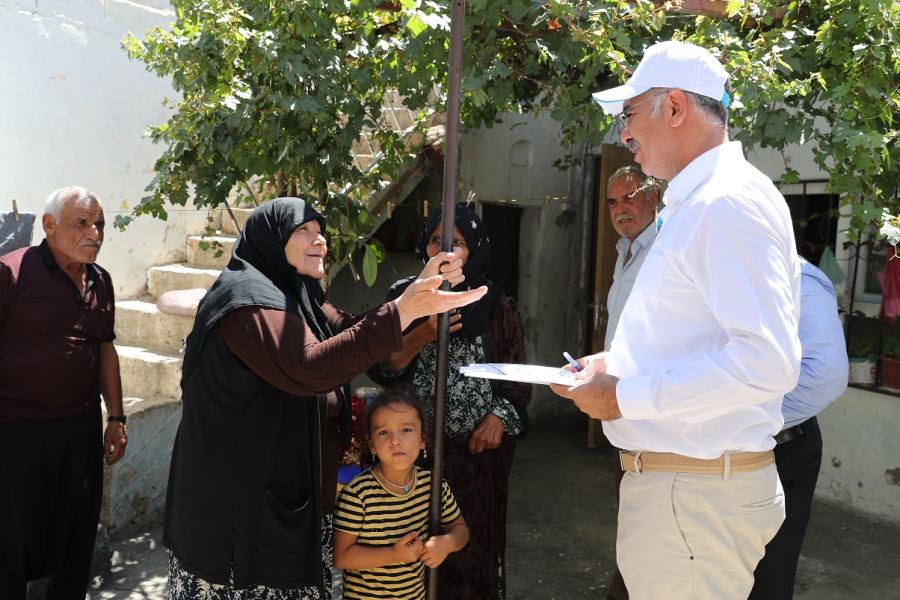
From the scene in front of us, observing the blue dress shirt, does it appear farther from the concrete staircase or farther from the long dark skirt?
the concrete staircase

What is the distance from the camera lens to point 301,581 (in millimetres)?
2322

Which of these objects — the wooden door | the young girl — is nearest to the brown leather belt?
the young girl

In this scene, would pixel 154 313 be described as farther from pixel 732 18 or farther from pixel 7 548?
pixel 732 18

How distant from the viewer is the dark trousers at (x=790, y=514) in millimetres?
2604

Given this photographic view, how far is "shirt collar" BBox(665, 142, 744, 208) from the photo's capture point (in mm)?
1749

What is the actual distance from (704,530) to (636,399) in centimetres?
40

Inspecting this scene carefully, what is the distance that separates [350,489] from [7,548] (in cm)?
165

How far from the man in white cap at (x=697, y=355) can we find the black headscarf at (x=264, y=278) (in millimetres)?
902

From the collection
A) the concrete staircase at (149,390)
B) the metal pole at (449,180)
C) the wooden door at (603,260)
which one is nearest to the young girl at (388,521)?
the metal pole at (449,180)

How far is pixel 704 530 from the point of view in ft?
6.07

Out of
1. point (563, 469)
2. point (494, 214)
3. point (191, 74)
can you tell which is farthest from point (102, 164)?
point (563, 469)

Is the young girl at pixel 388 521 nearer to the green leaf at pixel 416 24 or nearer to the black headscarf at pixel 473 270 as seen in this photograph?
the black headscarf at pixel 473 270

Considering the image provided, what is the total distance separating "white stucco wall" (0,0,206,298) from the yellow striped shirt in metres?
3.51

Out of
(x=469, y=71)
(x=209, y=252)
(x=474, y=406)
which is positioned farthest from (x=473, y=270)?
(x=209, y=252)
